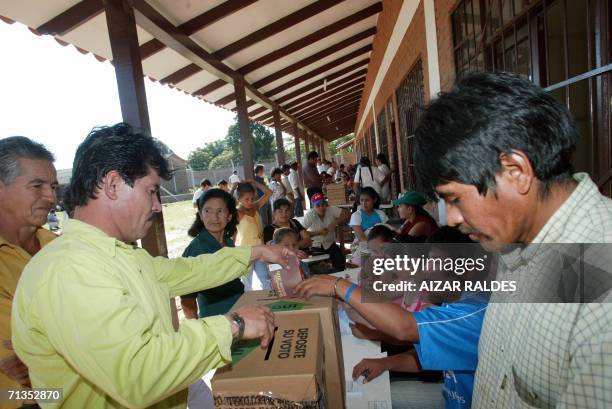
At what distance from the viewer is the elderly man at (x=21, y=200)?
Answer: 163 cm

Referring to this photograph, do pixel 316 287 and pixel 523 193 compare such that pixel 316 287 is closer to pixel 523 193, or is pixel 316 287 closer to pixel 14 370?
pixel 523 193

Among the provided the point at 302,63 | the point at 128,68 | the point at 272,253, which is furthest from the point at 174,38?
the point at 302,63

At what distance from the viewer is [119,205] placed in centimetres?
116

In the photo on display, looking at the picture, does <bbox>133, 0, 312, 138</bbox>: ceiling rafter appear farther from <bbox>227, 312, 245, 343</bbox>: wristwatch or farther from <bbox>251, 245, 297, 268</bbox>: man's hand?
<bbox>227, 312, 245, 343</bbox>: wristwatch

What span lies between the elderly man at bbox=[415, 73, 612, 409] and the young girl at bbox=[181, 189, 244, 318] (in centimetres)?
175

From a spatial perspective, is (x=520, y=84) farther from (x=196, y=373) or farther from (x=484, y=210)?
(x=196, y=373)

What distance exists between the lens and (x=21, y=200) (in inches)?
67.9

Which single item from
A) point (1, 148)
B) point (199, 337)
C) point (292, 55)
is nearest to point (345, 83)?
point (292, 55)

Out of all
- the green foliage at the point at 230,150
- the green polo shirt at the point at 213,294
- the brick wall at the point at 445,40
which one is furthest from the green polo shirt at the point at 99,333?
the green foliage at the point at 230,150

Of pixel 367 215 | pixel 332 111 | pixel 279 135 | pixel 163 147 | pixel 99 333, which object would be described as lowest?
pixel 367 215

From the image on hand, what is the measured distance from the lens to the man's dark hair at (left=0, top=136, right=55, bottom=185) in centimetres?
171

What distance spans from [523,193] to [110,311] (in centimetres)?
103

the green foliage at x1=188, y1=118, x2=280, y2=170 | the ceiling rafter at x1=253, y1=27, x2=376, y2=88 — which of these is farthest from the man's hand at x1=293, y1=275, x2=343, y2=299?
the green foliage at x1=188, y1=118, x2=280, y2=170

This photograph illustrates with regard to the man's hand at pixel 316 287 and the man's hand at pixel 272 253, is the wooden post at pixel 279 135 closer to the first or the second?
the man's hand at pixel 272 253
